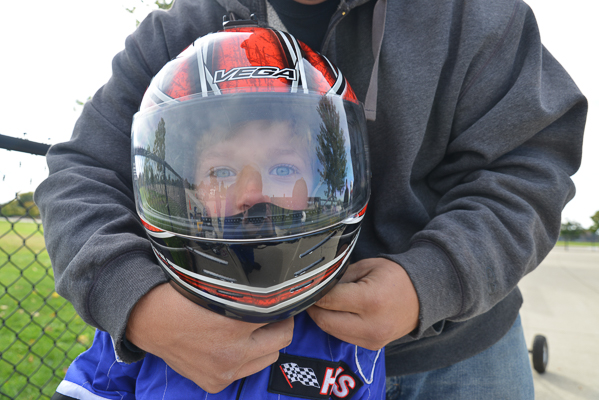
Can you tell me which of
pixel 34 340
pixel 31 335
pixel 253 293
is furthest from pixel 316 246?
pixel 31 335

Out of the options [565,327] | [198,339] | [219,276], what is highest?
[219,276]

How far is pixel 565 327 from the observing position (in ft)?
11.0

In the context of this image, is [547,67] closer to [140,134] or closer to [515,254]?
[515,254]

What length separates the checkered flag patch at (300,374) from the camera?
2.86 feet

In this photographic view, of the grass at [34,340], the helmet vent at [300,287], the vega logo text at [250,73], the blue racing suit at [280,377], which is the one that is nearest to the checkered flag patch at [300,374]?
the blue racing suit at [280,377]

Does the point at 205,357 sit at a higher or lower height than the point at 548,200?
→ lower

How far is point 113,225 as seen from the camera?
2.97 feet

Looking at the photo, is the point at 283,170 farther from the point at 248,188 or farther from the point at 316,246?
the point at 316,246

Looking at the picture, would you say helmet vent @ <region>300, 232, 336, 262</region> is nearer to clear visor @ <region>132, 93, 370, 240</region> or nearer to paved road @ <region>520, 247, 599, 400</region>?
clear visor @ <region>132, 93, 370, 240</region>

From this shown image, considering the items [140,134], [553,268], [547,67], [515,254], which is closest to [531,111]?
[547,67]

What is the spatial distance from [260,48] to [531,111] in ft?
2.49

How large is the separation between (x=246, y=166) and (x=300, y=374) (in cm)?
54

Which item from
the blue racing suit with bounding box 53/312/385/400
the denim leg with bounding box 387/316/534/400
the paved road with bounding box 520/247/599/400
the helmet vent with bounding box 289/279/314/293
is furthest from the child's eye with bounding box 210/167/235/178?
the paved road with bounding box 520/247/599/400

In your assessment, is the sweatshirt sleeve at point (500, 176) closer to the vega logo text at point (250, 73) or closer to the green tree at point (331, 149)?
the green tree at point (331, 149)
